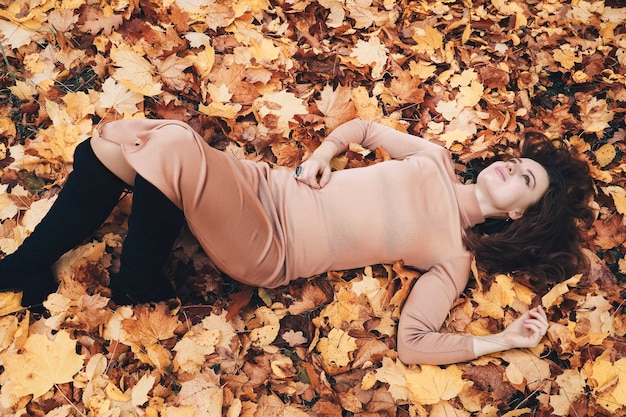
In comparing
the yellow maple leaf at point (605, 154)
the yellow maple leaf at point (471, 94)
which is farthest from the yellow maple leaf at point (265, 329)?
the yellow maple leaf at point (605, 154)

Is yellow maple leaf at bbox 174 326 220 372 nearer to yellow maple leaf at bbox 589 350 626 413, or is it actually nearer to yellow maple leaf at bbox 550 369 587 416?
yellow maple leaf at bbox 550 369 587 416

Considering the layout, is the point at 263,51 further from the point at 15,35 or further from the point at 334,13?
the point at 15,35

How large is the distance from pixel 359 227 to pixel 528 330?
3.16 feet

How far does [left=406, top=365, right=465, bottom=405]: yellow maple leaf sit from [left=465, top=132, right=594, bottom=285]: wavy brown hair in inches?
25.0

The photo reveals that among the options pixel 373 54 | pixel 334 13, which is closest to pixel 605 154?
pixel 373 54

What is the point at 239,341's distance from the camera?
2.23 m

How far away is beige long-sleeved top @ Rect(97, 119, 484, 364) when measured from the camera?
6.57 feet

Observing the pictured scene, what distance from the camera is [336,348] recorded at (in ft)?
7.30

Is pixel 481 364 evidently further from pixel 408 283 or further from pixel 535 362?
pixel 408 283

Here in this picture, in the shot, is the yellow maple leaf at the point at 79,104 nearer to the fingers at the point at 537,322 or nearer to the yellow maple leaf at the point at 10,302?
the yellow maple leaf at the point at 10,302

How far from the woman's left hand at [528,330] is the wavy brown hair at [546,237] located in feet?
0.85

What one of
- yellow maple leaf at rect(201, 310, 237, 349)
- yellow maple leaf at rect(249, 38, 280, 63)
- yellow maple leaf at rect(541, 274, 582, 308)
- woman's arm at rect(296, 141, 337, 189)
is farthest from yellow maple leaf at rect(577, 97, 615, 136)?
yellow maple leaf at rect(201, 310, 237, 349)

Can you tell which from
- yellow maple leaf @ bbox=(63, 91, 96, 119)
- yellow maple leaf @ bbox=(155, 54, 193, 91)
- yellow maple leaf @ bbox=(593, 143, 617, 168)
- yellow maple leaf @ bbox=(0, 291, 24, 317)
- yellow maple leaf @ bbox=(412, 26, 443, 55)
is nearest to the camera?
yellow maple leaf @ bbox=(0, 291, 24, 317)

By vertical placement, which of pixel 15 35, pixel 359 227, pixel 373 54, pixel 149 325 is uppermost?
pixel 15 35
